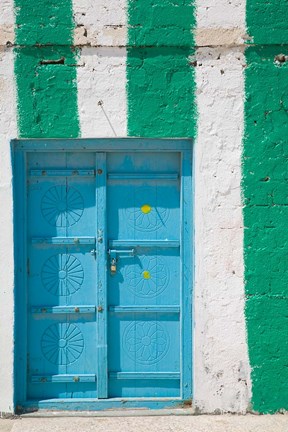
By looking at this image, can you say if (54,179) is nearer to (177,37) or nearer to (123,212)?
(123,212)

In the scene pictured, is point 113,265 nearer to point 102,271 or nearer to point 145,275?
point 102,271

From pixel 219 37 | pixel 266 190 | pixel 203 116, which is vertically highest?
pixel 219 37

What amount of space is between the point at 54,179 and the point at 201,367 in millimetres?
1496

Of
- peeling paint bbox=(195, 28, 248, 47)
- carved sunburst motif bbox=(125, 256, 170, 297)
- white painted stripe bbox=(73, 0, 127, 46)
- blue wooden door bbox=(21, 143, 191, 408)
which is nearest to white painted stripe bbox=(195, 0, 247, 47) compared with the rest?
peeling paint bbox=(195, 28, 248, 47)

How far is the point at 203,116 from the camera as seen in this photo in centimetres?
451

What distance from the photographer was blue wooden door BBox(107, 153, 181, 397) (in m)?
4.65

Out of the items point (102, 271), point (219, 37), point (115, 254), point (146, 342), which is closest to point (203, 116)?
point (219, 37)

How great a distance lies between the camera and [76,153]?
4.62m

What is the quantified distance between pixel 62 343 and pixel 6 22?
79.6 inches

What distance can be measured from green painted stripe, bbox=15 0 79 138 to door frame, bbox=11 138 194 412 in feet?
0.33

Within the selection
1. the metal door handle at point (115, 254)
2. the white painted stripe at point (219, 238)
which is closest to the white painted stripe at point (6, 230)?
the metal door handle at point (115, 254)

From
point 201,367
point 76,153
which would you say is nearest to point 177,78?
point 76,153

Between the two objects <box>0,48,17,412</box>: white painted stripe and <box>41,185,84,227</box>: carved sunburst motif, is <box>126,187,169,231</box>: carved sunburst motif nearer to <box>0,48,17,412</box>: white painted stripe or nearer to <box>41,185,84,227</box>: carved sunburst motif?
<box>41,185,84,227</box>: carved sunburst motif

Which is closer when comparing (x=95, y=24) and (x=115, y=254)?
(x=95, y=24)
